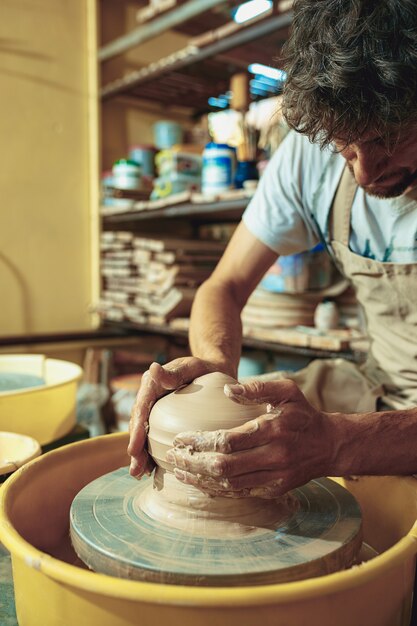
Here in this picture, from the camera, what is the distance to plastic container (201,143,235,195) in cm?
255

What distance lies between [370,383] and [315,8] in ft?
3.05

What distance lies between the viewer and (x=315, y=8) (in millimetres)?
876

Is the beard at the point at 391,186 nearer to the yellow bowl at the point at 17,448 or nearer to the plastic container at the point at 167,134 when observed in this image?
the yellow bowl at the point at 17,448

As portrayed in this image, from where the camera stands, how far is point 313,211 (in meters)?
1.45

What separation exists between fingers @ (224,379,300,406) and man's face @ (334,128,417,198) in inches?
17.7

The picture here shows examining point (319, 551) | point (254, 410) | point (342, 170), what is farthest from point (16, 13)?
point (319, 551)

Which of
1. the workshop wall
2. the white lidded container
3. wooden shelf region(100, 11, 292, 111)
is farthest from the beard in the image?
the workshop wall

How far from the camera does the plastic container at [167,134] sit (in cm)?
334

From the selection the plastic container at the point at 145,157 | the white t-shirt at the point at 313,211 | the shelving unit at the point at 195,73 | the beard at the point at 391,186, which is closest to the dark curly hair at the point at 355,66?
the beard at the point at 391,186

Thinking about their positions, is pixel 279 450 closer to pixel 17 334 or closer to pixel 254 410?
pixel 254 410

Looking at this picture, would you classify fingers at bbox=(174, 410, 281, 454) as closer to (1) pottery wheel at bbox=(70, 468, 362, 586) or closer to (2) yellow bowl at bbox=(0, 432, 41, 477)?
(1) pottery wheel at bbox=(70, 468, 362, 586)

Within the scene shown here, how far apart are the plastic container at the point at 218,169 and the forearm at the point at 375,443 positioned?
1.85 m

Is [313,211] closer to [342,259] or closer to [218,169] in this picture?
[342,259]

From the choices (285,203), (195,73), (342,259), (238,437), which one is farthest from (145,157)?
(238,437)
